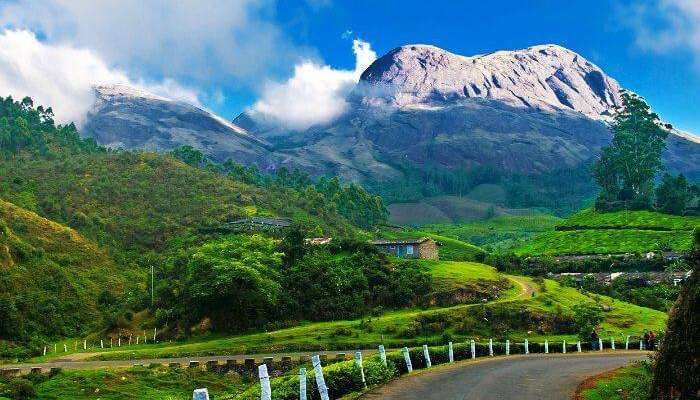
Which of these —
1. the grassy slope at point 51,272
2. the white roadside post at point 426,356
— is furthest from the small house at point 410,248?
the white roadside post at point 426,356

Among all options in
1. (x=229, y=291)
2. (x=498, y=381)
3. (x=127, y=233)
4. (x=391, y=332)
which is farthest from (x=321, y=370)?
(x=127, y=233)

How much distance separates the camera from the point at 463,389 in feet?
73.9

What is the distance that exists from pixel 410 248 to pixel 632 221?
188 feet

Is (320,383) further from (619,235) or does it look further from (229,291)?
(619,235)

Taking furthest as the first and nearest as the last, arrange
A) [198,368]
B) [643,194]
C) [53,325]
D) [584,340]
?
[643,194] < [53,325] < [584,340] < [198,368]

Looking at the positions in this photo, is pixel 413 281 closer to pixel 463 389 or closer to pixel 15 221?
pixel 463 389

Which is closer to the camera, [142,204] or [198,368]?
[198,368]

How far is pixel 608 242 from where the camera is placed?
382 feet

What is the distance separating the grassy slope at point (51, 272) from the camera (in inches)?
2876

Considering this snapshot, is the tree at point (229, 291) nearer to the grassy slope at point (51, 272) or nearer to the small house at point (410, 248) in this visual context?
the grassy slope at point (51, 272)

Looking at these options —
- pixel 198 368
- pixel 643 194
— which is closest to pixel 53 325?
pixel 198 368

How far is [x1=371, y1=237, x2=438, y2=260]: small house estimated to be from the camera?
322 ft

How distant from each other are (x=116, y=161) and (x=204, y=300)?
97767 mm

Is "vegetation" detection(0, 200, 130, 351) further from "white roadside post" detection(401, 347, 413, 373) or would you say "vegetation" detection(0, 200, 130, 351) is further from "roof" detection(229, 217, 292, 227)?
"white roadside post" detection(401, 347, 413, 373)
